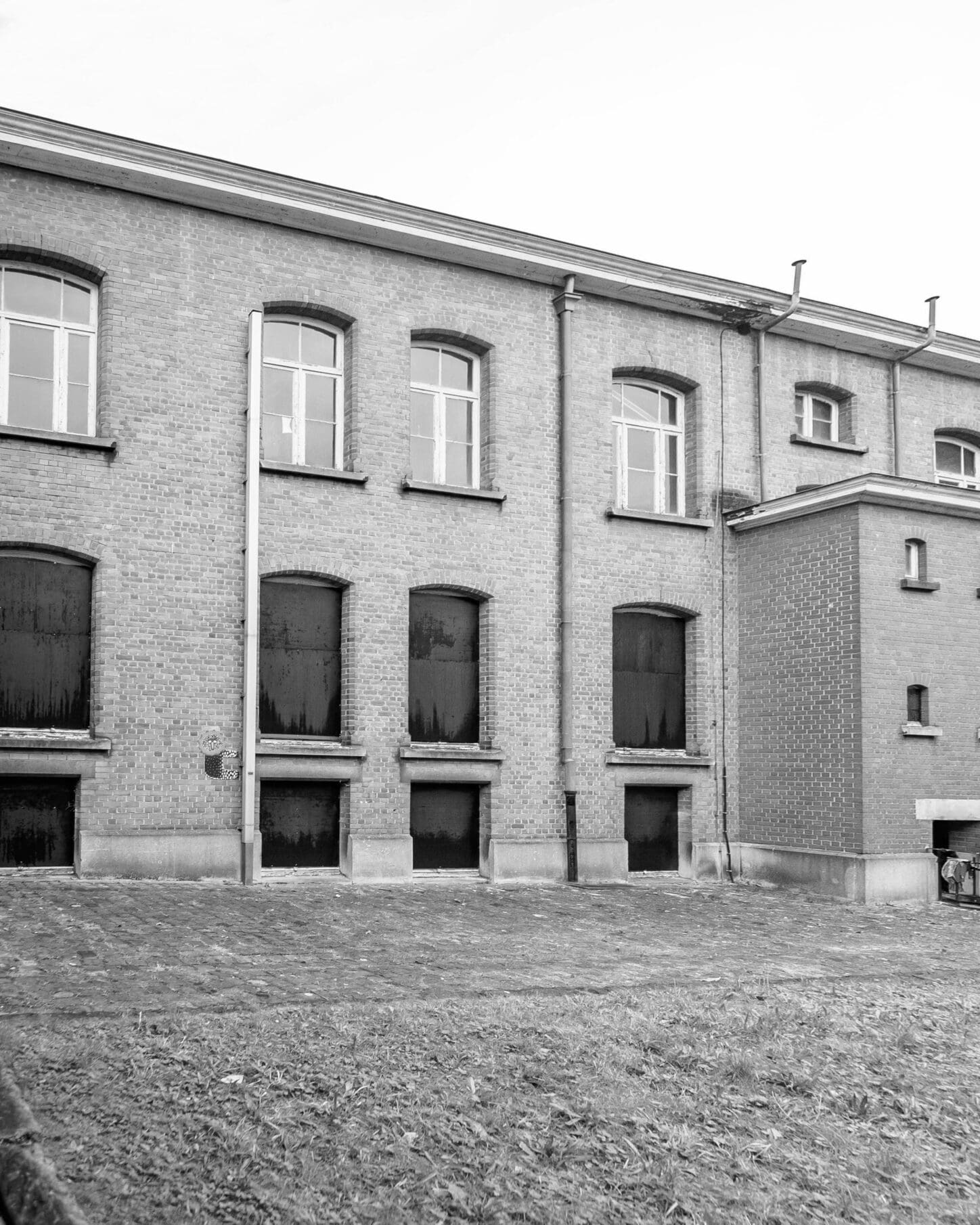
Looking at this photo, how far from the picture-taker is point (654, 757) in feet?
55.2

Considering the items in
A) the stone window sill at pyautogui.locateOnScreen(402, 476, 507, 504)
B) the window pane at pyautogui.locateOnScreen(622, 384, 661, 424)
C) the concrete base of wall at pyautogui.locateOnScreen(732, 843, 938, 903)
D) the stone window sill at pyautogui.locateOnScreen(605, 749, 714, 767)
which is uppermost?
the window pane at pyautogui.locateOnScreen(622, 384, 661, 424)

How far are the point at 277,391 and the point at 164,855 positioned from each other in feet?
18.6

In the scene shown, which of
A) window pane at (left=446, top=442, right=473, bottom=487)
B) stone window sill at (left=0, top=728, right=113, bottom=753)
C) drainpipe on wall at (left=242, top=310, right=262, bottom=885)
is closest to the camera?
stone window sill at (left=0, top=728, right=113, bottom=753)

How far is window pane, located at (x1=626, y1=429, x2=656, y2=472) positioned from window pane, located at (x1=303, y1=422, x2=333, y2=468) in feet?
14.3

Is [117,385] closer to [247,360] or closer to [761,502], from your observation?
[247,360]

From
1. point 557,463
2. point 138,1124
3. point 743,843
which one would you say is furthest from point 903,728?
point 138,1124

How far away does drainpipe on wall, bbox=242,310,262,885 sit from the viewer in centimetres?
1411

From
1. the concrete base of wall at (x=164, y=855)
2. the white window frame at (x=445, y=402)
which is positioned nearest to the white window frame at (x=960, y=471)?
the white window frame at (x=445, y=402)

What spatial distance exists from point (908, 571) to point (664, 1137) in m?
11.5

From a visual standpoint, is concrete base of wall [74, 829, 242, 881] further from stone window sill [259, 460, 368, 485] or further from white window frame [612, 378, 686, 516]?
white window frame [612, 378, 686, 516]

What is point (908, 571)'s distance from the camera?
626 inches

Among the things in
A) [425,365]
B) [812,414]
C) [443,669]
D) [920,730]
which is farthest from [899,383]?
[443,669]

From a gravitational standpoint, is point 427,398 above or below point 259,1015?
above

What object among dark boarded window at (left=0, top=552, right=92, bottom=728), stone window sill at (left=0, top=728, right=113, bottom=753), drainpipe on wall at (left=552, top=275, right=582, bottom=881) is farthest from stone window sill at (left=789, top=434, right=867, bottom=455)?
stone window sill at (left=0, top=728, right=113, bottom=753)
